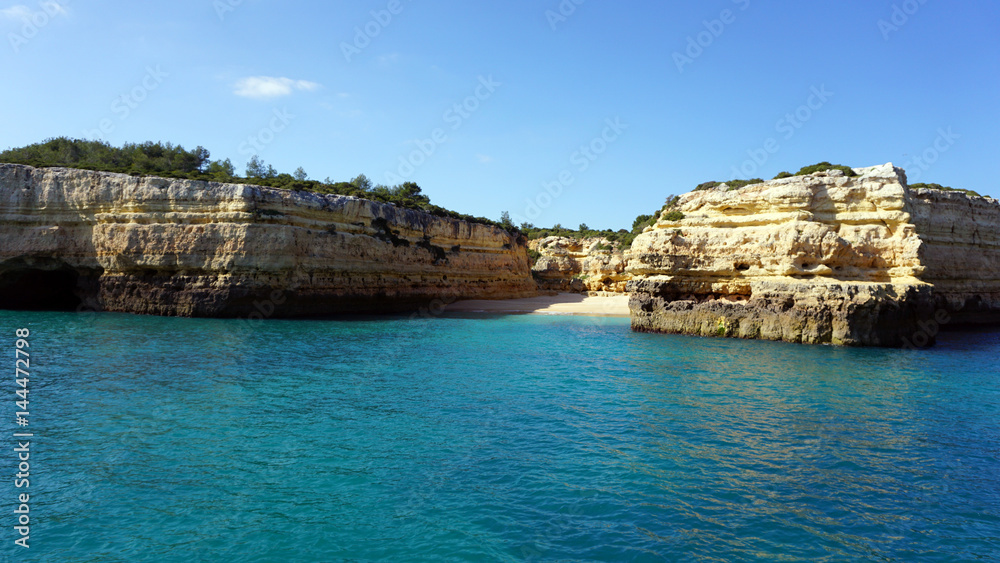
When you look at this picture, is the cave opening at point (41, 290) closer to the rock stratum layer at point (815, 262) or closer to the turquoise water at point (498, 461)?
the turquoise water at point (498, 461)

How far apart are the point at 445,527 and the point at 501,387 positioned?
287 inches

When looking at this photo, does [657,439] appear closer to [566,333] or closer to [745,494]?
[745,494]

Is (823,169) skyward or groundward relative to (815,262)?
skyward

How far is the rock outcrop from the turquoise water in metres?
38.9

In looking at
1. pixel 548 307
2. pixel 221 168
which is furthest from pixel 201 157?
pixel 548 307

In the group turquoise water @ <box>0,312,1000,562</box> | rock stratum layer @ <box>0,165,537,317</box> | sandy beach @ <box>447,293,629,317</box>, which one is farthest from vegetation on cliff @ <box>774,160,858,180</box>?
rock stratum layer @ <box>0,165,537,317</box>

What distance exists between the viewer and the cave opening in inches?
1175

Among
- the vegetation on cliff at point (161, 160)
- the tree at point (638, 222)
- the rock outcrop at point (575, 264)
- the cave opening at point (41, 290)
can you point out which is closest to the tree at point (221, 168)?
the vegetation on cliff at point (161, 160)

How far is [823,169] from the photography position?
78.4ft

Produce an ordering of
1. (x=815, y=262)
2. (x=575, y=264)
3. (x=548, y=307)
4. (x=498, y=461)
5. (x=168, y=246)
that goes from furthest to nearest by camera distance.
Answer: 1. (x=575, y=264)
2. (x=548, y=307)
3. (x=168, y=246)
4. (x=815, y=262)
5. (x=498, y=461)

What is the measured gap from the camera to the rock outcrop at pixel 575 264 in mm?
55281

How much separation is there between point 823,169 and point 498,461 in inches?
903

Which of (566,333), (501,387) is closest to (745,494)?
(501,387)

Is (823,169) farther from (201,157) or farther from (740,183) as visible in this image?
(201,157)
